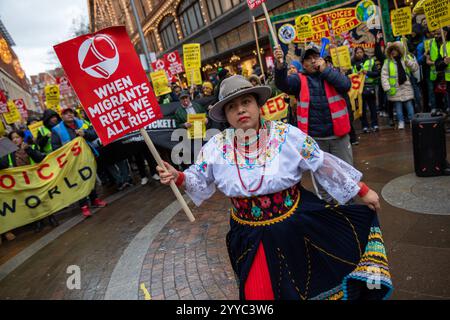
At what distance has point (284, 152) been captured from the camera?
2002mm

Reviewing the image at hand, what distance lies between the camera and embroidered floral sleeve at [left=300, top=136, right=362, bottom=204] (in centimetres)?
205

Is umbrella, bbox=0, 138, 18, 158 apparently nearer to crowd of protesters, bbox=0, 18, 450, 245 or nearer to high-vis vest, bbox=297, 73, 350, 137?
crowd of protesters, bbox=0, 18, 450, 245


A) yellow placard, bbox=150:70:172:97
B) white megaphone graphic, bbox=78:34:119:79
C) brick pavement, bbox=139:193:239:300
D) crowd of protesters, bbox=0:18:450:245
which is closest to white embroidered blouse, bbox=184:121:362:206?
white megaphone graphic, bbox=78:34:119:79

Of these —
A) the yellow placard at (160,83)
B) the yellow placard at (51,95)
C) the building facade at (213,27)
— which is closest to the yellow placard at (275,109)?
the yellow placard at (160,83)

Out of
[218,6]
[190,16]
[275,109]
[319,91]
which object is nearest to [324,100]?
[319,91]

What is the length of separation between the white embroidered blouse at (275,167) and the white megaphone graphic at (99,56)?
981 mm

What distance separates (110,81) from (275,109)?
5.70m

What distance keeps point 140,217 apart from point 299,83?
3690 mm

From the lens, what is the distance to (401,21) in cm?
714

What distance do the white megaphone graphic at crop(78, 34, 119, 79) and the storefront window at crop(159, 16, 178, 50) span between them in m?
31.3

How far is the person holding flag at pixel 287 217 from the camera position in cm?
194

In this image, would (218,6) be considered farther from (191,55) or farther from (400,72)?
(400,72)

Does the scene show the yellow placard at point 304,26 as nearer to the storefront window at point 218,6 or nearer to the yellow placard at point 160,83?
the yellow placard at point 160,83
